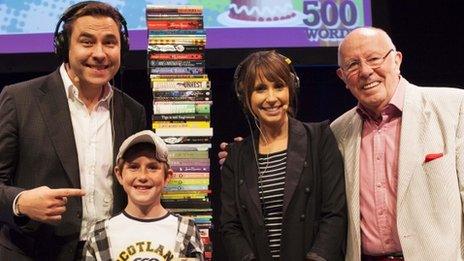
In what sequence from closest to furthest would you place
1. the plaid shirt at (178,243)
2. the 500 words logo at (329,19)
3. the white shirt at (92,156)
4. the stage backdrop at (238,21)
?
the plaid shirt at (178,243) < the white shirt at (92,156) < the stage backdrop at (238,21) < the 500 words logo at (329,19)

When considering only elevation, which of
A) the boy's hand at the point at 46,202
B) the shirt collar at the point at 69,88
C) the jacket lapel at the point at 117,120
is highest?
the shirt collar at the point at 69,88

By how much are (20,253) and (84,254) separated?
23cm

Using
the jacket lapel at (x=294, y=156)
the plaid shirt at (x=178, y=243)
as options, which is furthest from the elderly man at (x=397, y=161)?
the plaid shirt at (x=178, y=243)

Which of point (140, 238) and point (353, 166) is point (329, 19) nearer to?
point (353, 166)

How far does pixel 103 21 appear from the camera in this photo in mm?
2490

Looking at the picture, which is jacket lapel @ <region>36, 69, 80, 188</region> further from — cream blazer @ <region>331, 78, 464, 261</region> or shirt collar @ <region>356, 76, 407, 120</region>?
shirt collar @ <region>356, 76, 407, 120</region>

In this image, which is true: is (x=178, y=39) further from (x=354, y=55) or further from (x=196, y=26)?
(x=354, y=55)

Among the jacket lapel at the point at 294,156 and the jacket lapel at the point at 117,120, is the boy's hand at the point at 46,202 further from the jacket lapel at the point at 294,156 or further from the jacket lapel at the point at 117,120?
the jacket lapel at the point at 294,156

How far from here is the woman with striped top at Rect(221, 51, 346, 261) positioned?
8.09 ft

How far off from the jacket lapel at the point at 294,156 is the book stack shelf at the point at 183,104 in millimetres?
375

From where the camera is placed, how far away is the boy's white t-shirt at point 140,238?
2342mm

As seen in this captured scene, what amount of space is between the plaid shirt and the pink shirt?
63 cm

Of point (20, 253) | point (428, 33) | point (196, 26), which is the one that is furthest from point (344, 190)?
point (428, 33)

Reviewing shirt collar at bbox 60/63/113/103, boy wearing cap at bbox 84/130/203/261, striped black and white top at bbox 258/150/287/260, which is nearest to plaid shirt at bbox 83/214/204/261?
boy wearing cap at bbox 84/130/203/261
